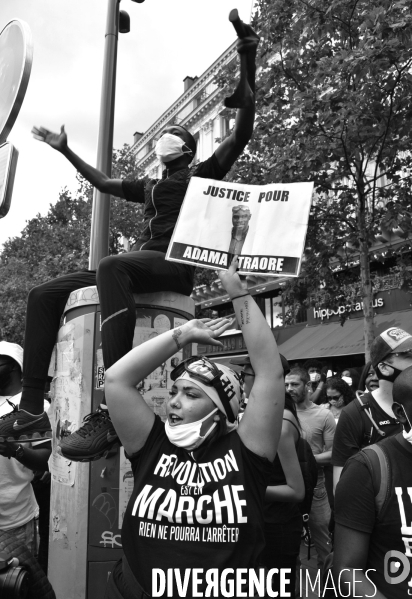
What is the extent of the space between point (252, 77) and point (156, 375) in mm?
1738

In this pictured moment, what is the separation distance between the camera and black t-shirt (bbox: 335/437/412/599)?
2.14 m

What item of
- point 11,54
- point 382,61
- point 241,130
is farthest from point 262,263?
point 382,61

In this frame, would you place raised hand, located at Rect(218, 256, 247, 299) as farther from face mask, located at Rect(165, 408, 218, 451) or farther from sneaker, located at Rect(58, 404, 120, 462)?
sneaker, located at Rect(58, 404, 120, 462)

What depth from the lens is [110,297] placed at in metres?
3.12

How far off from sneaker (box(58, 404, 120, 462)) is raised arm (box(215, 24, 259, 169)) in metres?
1.51

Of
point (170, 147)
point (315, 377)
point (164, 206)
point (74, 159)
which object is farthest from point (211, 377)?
point (315, 377)

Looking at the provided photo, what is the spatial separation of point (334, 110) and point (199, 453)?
8516mm

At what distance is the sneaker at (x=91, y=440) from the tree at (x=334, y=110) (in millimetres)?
7586

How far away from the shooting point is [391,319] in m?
16.5

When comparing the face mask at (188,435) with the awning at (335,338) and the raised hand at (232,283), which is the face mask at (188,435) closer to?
the raised hand at (232,283)

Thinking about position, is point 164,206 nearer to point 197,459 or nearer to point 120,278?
point 120,278

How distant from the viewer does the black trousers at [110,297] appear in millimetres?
3115

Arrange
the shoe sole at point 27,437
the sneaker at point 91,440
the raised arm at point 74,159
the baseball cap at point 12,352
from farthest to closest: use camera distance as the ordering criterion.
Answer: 1. the raised arm at point 74,159
2. the baseball cap at point 12,352
3. the shoe sole at point 27,437
4. the sneaker at point 91,440

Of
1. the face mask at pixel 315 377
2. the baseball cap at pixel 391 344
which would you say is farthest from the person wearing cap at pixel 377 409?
the face mask at pixel 315 377
